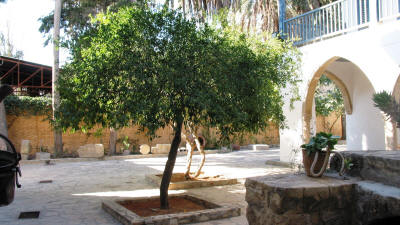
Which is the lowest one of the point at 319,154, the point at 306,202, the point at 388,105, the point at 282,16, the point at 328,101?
the point at 306,202

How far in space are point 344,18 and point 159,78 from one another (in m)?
6.80

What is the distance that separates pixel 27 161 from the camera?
47.7 feet

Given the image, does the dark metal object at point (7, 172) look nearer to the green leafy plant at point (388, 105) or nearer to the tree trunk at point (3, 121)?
the green leafy plant at point (388, 105)

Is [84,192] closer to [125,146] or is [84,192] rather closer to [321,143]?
[321,143]

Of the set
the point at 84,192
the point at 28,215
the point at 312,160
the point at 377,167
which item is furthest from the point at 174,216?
the point at 84,192

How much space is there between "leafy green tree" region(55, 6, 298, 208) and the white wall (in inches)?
145

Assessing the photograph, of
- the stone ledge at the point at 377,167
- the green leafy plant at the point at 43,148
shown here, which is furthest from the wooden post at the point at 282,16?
the green leafy plant at the point at 43,148

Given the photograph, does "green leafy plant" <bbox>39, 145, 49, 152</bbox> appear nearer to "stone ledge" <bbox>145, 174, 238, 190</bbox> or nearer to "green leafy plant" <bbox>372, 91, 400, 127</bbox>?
"stone ledge" <bbox>145, 174, 238, 190</bbox>

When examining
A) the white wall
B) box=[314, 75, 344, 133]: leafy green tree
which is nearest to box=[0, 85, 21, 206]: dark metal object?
the white wall

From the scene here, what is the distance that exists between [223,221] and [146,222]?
126 centimetres

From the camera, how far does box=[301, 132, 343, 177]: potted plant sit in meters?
3.97

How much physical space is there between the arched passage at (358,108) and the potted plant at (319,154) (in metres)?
7.72

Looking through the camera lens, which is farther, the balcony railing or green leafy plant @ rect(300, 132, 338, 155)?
the balcony railing

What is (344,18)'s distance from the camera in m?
9.70
